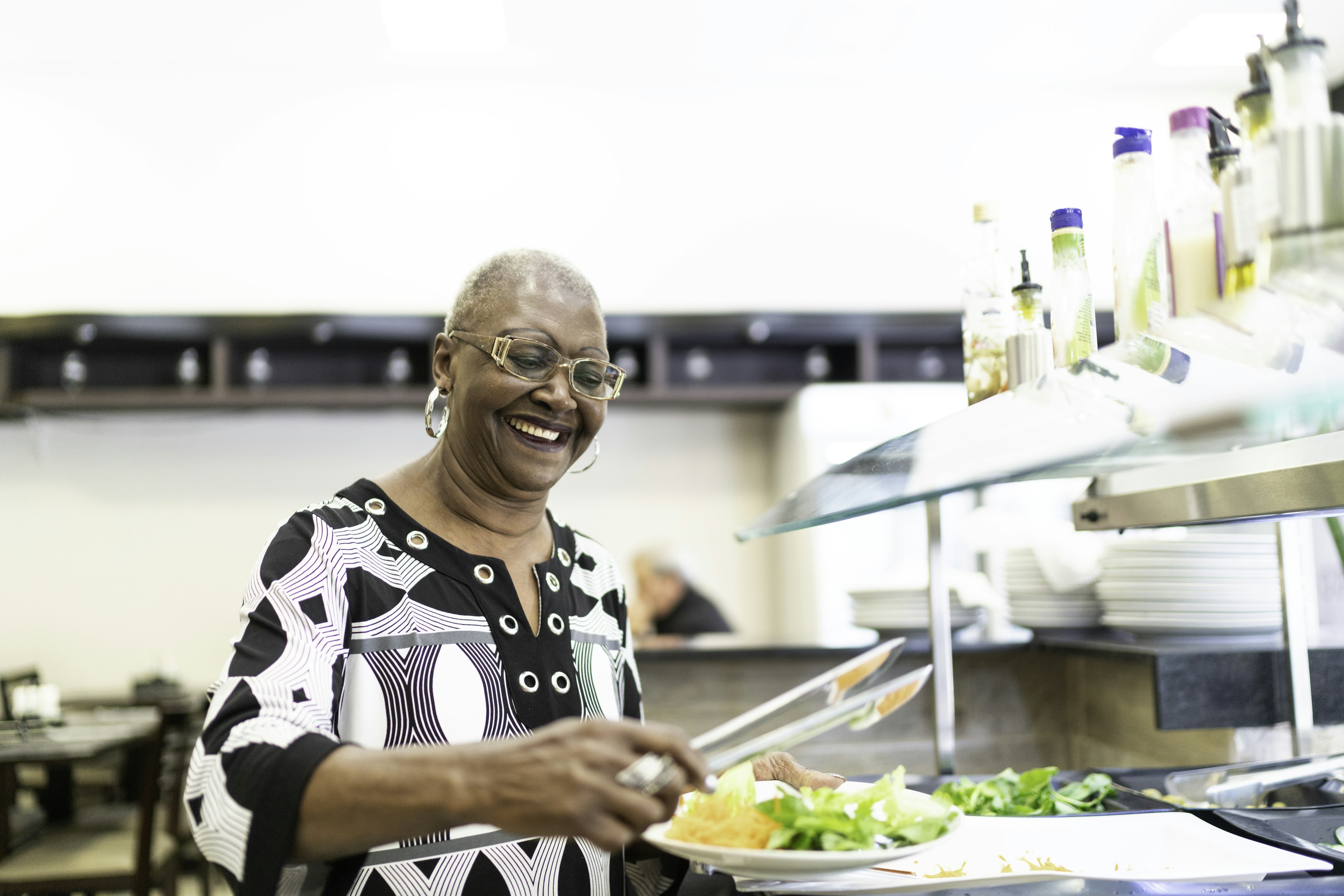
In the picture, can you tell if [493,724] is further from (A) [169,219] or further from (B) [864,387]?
(A) [169,219]

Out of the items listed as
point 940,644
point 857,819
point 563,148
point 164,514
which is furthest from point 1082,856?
point 164,514

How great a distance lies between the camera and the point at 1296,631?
66.2 inches

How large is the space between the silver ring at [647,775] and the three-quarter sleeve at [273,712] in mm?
292

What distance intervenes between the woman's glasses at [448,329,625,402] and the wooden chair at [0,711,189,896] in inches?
95.5

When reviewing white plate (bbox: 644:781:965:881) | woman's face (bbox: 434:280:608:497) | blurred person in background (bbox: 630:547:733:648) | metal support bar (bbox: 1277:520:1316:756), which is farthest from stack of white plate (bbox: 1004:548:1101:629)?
blurred person in background (bbox: 630:547:733:648)

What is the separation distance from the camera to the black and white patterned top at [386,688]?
0.90 meters

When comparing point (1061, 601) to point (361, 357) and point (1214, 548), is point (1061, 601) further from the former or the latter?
point (361, 357)

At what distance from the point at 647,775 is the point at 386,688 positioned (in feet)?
1.82

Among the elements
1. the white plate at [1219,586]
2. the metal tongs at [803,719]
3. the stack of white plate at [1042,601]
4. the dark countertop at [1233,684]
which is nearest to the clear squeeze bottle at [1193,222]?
the metal tongs at [803,719]

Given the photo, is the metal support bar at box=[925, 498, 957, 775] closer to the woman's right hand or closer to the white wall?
the woman's right hand

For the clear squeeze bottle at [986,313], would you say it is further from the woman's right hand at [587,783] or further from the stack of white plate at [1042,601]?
the stack of white plate at [1042,601]


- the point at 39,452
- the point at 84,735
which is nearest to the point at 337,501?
the point at 84,735

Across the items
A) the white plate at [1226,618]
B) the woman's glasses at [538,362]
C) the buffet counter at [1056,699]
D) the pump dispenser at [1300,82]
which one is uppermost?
the pump dispenser at [1300,82]

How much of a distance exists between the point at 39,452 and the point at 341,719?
15.8ft
